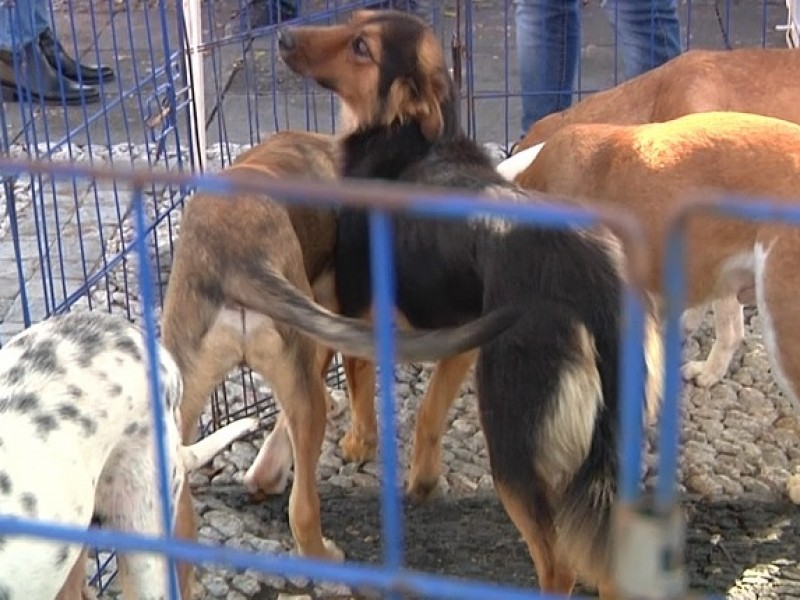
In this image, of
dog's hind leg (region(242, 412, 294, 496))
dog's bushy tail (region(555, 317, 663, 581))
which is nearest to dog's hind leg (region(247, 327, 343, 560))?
dog's hind leg (region(242, 412, 294, 496))

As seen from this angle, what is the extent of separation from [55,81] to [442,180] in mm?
3381

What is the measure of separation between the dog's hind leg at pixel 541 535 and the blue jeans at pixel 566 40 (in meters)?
2.46

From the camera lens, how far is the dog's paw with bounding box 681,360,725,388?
411 cm

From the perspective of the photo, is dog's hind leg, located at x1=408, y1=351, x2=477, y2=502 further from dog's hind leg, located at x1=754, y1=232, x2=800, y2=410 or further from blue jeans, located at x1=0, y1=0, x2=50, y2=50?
blue jeans, located at x1=0, y1=0, x2=50, y2=50

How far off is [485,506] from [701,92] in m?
1.46

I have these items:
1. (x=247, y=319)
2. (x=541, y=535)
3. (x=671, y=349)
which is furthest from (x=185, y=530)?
(x=671, y=349)

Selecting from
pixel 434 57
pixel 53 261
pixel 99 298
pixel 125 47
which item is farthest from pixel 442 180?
pixel 125 47

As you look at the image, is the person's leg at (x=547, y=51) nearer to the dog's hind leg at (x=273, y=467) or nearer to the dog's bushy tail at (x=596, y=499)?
the dog's hind leg at (x=273, y=467)

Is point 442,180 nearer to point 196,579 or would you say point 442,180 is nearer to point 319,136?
point 319,136

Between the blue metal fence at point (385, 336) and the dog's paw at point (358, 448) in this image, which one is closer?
the blue metal fence at point (385, 336)

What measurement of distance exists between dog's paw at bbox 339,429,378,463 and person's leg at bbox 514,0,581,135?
6.02 feet

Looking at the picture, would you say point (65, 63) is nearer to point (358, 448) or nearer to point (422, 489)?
point (358, 448)

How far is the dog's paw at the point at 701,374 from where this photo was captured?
4109 mm

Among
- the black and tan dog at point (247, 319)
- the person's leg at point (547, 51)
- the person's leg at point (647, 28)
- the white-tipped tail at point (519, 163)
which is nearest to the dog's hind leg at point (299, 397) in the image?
the black and tan dog at point (247, 319)
